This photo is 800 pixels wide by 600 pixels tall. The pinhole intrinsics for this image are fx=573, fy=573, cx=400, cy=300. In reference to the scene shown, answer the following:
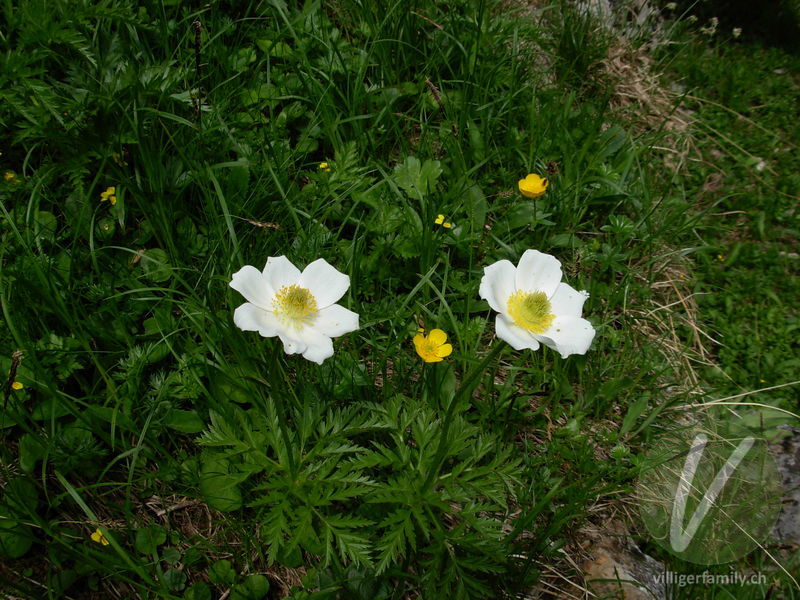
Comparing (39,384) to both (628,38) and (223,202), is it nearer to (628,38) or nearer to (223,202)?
(223,202)

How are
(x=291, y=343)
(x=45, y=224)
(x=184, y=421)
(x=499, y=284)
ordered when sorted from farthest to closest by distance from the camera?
(x=45, y=224) → (x=184, y=421) → (x=499, y=284) → (x=291, y=343)

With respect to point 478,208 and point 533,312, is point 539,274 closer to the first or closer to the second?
point 533,312

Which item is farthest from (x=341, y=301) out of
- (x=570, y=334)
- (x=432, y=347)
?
(x=570, y=334)

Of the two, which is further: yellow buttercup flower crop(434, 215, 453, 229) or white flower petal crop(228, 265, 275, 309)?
yellow buttercup flower crop(434, 215, 453, 229)

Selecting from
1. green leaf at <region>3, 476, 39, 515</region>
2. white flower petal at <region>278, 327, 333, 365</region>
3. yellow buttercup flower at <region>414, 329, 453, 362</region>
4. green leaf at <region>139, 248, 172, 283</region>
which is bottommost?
green leaf at <region>3, 476, 39, 515</region>

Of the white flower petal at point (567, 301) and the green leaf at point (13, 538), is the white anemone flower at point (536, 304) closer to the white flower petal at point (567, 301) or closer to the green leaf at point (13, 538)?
the white flower petal at point (567, 301)

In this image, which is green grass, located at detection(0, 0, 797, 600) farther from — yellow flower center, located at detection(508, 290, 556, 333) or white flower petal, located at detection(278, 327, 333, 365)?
yellow flower center, located at detection(508, 290, 556, 333)

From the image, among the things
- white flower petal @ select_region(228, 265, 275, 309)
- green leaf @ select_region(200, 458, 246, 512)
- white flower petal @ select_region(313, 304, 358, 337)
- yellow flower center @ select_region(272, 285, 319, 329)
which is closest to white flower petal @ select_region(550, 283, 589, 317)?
A: white flower petal @ select_region(313, 304, 358, 337)
